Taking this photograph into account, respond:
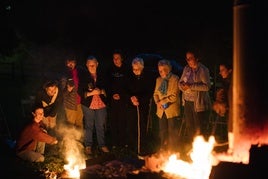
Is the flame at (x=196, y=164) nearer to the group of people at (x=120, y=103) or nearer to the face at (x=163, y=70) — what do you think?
the group of people at (x=120, y=103)

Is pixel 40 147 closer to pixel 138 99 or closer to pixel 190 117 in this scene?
pixel 138 99

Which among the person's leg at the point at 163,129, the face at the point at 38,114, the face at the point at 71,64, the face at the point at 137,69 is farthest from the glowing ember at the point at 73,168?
the face at the point at 137,69

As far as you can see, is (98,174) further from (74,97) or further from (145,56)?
(145,56)

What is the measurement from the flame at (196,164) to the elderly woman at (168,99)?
1.69 meters

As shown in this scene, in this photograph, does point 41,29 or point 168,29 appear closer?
point 168,29

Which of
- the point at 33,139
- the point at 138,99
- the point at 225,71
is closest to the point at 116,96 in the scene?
the point at 138,99

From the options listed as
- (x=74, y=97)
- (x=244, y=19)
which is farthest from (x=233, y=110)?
(x=74, y=97)

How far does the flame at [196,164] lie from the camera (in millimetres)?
7137

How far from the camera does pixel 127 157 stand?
9.20m

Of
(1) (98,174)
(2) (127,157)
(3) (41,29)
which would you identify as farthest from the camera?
(3) (41,29)

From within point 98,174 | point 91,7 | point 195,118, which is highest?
point 91,7

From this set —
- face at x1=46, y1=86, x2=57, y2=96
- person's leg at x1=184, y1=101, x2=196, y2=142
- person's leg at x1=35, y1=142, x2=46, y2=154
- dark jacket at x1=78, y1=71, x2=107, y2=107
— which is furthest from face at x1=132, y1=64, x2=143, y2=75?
person's leg at x1=35, y1=142, x2=46, y2=154

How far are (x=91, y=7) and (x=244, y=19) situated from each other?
2004cm

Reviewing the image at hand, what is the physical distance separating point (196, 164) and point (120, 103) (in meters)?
3.12
